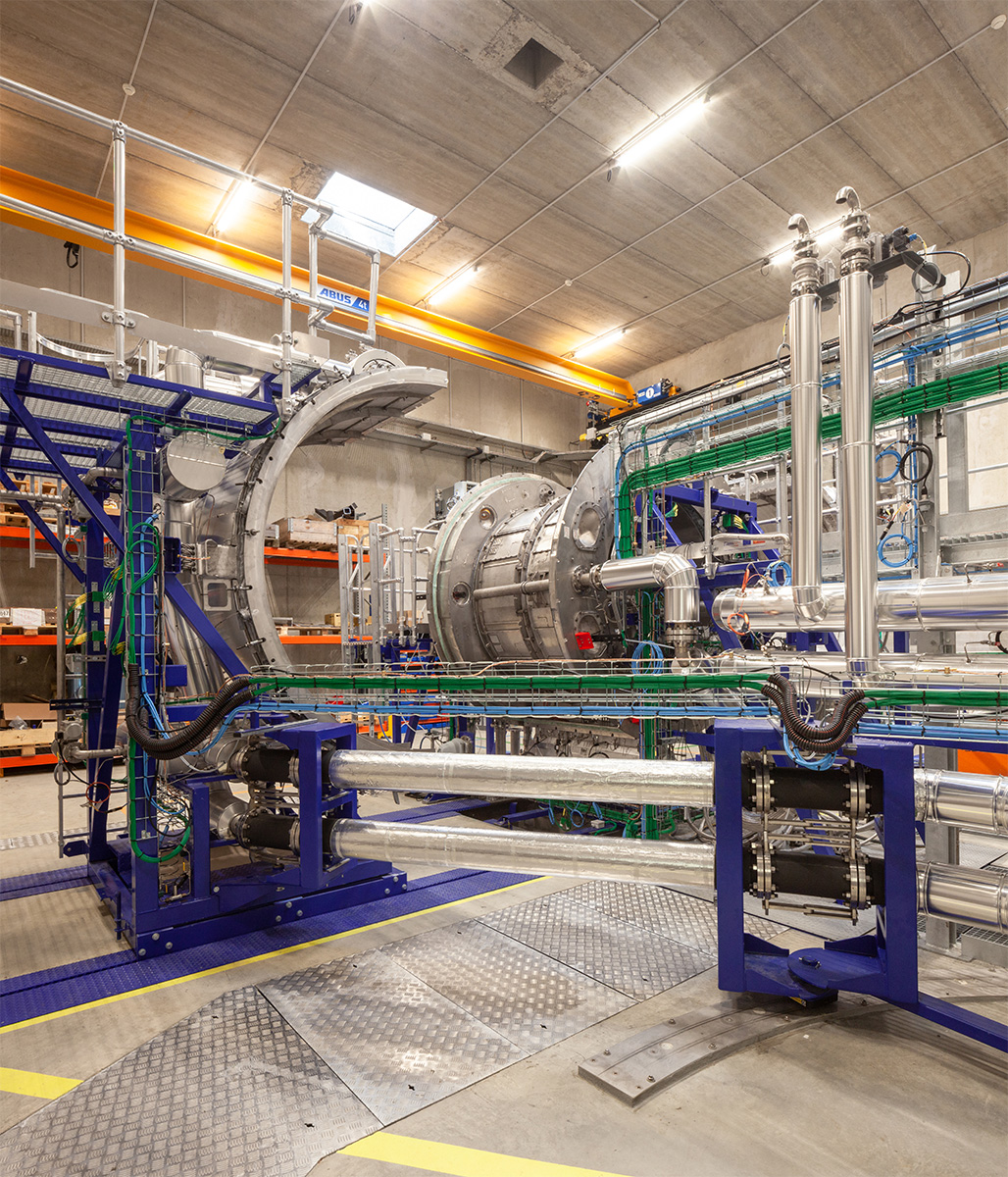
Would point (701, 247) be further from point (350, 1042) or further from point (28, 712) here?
Answer: point (28, 712)

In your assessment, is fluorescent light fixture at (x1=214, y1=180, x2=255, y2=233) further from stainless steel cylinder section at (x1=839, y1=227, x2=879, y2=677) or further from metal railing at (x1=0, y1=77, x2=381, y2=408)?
stainless steel cylinder section at (x1=839, y1=227, x2=879, y2=677)

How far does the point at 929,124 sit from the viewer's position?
854 centimetres

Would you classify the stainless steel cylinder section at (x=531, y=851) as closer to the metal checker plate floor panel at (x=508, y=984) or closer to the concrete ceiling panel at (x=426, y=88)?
the metal checker plate floor panel at (x=508, y=984)

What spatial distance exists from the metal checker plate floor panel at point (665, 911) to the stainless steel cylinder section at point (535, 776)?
1.00 m

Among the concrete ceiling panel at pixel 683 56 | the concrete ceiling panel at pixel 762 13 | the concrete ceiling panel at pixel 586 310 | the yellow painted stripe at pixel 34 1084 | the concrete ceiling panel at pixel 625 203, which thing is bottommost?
the yellow painted stripe at pixel 34 1084

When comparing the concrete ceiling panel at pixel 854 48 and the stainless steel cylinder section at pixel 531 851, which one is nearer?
the stainless steel cylinder section at pixel 531 851

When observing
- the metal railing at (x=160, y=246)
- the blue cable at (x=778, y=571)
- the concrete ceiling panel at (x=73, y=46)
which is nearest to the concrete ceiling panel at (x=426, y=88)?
the concrete ceiling panel at (x=73, y=46)

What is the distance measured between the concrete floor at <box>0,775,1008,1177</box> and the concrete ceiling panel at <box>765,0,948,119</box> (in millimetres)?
8482

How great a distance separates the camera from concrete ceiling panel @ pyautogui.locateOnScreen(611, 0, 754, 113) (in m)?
7.11

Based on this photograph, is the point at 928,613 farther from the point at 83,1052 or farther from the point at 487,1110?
the point at 83,1052

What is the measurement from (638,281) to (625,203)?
2.11 meters

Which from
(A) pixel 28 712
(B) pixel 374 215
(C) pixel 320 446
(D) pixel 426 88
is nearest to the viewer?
(D) pixel 426 88

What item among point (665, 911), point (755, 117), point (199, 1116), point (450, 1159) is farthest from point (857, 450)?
point (755, 117)

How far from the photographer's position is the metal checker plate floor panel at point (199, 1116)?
2230 millimetres
